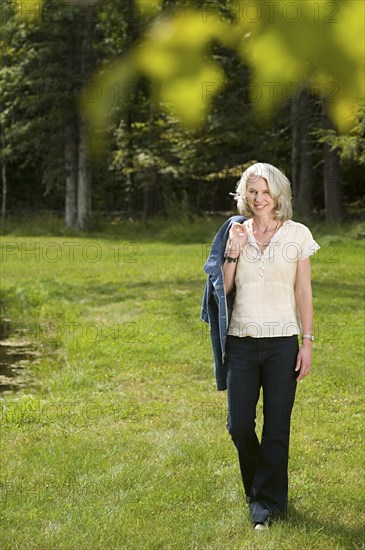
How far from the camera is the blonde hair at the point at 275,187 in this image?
4289 millimetres

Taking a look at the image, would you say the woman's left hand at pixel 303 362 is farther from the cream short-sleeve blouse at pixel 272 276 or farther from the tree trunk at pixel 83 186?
the tree trunk at pixel 83 186

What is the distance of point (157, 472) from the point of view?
5.32 metres

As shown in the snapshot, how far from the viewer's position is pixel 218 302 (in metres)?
4.38

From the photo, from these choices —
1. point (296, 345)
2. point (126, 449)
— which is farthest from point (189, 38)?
point (126, 449)

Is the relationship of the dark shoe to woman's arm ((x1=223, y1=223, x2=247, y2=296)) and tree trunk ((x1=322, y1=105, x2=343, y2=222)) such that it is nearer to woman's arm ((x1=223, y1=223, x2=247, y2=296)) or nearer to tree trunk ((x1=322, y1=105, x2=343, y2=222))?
woman's arm ((x1=223, y1=223, x2=247, y2=296))

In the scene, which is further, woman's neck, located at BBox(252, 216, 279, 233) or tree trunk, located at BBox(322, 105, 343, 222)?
tree trunk, located at BBox(322, 105, 343, 222)

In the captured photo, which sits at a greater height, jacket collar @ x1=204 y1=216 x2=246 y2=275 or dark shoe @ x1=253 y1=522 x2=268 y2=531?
jacket collar @ x1=204 y1=216 x2=246 y2=275

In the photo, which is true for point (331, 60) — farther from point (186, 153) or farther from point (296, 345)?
point (186, 153)

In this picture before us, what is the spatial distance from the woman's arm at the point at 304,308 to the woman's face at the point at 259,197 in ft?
1.06

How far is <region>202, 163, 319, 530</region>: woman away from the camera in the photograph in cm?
432

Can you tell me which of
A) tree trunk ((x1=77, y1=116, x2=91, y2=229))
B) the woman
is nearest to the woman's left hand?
the woman

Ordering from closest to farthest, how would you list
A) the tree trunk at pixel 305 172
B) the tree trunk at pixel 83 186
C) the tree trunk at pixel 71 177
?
the tree trunk at pixel 305 172 < the tree trunk at pixel 83 186 < the tree trunk at pixel 71 177

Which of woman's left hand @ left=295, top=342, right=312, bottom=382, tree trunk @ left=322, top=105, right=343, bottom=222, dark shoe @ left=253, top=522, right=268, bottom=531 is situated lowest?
dark shoe @ left=253, top=522, right=268, bottom=531

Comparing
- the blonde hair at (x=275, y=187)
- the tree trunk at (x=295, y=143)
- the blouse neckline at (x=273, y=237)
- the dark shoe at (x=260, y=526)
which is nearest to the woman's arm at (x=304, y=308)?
the blouse neckline at (x=273, y=237)
